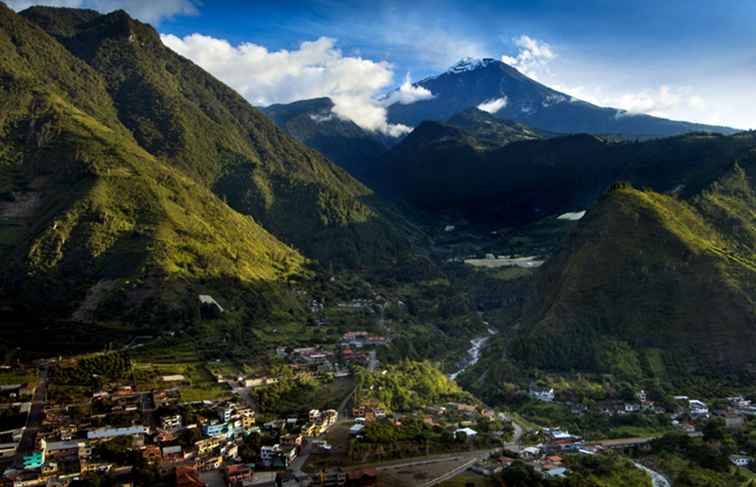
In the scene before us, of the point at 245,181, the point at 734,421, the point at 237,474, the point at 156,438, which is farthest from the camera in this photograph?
the point at 245,181

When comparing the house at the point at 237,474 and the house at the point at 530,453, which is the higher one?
the house at the point at 237,474

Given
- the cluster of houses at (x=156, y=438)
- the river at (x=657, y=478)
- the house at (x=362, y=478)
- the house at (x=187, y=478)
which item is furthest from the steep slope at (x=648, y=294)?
the house at (x=187, y=478)

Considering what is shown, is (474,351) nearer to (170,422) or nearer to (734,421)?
(734,421)

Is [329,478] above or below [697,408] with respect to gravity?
above

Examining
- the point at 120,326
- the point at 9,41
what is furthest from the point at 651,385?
the point at 9,41

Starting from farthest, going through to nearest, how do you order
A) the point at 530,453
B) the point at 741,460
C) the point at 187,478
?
the point at 741,460, the point at 530,453, the point at 187,478

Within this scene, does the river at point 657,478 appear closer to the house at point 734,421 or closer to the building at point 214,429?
the house at point 734,421

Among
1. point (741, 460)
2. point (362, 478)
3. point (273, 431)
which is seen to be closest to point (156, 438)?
point (273, 431)
